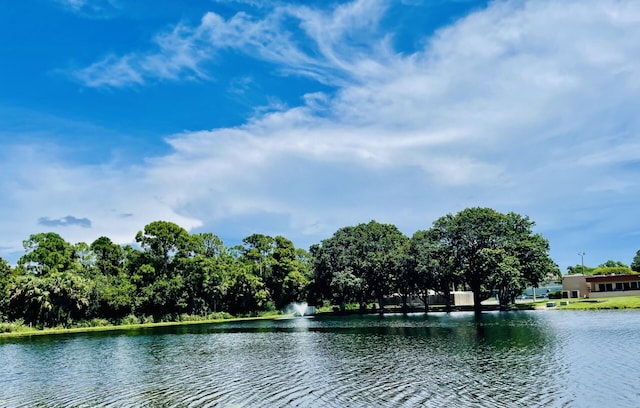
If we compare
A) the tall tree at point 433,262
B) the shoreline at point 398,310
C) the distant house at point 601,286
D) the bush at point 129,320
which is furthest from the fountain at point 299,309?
the distant house at point 601,286

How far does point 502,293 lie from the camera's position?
279ft

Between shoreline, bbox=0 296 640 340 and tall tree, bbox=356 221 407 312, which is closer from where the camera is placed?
shoreline, bbox=0 296 640 340

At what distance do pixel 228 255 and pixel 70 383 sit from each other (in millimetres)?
86906

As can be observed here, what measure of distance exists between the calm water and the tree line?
37.4 m

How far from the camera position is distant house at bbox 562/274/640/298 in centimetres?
9375

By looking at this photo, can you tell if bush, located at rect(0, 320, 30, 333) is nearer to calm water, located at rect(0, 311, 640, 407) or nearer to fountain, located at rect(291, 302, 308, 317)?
calm water, located at rect(0, 311, 640, 407)

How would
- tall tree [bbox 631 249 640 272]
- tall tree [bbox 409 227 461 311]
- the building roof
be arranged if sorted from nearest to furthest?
tall tree [bbox 409 227 461 311]
the building roof
tall tree [bbox 631 249 640 272]

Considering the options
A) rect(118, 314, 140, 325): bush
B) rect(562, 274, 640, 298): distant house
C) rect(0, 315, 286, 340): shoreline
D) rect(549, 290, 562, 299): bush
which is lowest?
rect(0, 315, 286, 340): shoreline

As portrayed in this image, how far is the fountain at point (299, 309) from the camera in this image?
109 meters

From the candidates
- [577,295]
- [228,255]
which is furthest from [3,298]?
[577,295]

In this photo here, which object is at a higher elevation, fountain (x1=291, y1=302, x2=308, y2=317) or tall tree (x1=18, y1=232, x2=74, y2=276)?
tall tree (x1=18, y1=232, x2=74, y2=276)

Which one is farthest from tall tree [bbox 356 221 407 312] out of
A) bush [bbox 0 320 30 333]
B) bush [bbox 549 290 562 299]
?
bush [bbox 0 320 30 333]

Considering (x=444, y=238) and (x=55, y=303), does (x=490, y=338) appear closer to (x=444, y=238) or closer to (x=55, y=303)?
(x=444, y=238)

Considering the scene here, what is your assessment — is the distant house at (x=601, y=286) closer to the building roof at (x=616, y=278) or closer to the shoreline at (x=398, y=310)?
the building roof at (x=616, y=278)
